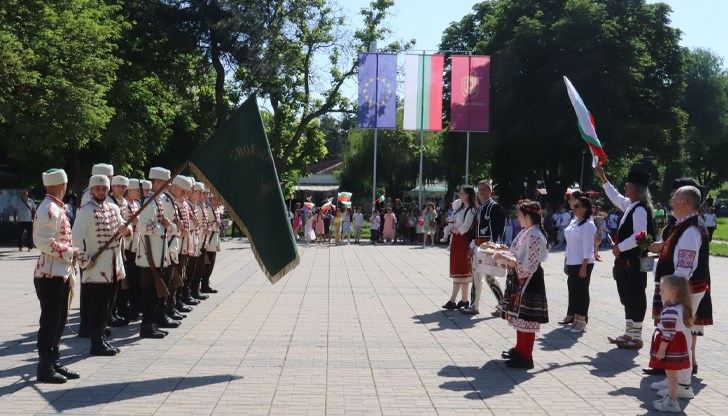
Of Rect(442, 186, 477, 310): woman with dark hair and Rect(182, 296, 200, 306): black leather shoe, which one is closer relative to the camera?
Rect(442, 186, 477, 310): woman with dark hair

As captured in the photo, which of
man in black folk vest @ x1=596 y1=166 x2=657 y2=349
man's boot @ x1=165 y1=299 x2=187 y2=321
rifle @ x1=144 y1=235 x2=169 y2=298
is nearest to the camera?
man in black folk vest @ x1=596 y1=166 x2=657 y2=349

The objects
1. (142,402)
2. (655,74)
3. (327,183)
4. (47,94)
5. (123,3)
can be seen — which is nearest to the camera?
(142,402)

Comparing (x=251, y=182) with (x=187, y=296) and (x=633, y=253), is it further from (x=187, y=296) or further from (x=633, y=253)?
(x=633, y=253)

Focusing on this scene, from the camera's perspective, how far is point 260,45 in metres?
35.3

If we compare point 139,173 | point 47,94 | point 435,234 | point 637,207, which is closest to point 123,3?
point 139,173

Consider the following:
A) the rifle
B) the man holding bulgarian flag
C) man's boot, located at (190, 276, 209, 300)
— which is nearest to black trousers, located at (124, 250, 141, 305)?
man's boot, located at (190, 276, 209, 300)

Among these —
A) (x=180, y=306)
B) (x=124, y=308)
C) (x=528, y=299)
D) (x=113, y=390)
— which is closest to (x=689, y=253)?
(x=528, y=299)

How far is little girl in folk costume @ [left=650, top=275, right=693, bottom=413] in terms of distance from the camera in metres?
6.70

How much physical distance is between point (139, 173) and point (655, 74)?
28.4 metres

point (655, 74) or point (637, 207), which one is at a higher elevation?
point (655, 74)

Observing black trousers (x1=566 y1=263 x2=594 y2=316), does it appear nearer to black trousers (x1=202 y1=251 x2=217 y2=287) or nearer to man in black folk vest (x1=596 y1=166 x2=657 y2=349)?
man in black folk vest (x1=596 y1=166 x2=657 y2=349)

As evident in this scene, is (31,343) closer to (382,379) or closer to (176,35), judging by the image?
(382,379)

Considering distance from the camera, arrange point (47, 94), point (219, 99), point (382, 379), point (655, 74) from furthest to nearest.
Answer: point (655, 74) → point (219, 99) → point (47, 94) → point (382, 379)

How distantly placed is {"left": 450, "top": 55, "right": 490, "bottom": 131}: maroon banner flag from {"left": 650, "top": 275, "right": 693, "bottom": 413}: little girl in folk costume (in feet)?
94.2
